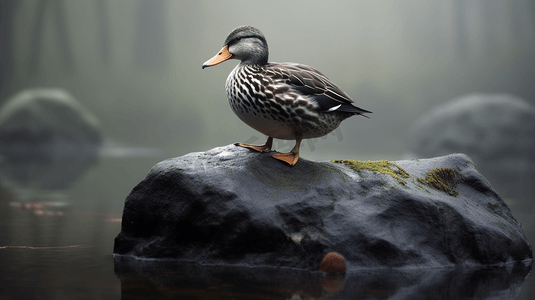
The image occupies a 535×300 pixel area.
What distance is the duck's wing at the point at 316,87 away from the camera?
10.3ft

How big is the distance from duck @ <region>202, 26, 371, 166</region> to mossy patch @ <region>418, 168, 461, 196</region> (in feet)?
2.82

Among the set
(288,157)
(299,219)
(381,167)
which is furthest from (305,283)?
(381,167)

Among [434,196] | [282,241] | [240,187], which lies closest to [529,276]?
[434,196]

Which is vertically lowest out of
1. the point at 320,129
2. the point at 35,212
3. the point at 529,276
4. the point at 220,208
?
the point at 35,212

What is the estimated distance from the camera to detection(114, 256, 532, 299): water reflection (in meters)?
2.22

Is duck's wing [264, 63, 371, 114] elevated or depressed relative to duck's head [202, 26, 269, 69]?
depressed

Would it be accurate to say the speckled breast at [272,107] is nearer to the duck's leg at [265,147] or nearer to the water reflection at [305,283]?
the duck's leg at [265,147]

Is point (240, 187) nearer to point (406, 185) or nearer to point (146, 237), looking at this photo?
point (146, 237)

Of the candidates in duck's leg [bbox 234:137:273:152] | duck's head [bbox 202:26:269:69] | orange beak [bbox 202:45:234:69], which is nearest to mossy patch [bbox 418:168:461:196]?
duck's leg [bbox 234:137:273:152]

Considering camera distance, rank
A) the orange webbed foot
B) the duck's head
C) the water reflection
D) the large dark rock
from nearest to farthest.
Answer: the water reflection → the large dark rock → the orange webbed foot → the duck's head

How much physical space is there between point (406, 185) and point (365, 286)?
112cm

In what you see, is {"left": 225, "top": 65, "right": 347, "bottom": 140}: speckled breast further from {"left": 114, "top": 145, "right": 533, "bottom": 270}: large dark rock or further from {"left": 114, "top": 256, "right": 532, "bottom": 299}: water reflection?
{"left": 114, "top": 256, "right": 532, "bottom": 299}: water reflection

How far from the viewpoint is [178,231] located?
298 centimetres

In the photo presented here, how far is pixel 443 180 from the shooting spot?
3.57m
